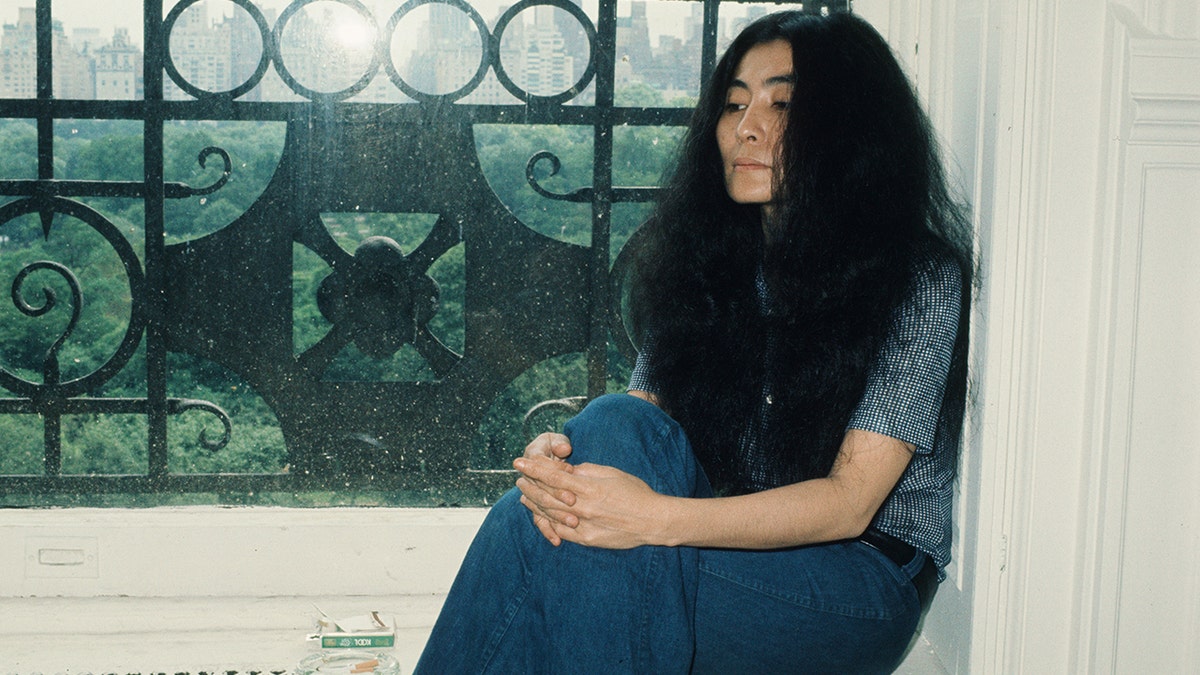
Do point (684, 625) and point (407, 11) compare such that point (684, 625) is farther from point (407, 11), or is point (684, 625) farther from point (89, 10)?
point (89, 10)

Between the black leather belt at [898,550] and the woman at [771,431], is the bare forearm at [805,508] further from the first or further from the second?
the black leather belt at [898,550]

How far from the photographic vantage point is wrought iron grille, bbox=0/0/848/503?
1847mm

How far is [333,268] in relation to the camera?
1.91 metres

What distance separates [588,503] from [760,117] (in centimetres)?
59

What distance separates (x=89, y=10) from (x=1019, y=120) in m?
1.42

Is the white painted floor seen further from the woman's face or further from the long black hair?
the woman's face

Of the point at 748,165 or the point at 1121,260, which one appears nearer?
the point at 1121,260

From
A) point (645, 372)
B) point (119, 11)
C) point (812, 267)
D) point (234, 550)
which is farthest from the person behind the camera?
point (234, 550)

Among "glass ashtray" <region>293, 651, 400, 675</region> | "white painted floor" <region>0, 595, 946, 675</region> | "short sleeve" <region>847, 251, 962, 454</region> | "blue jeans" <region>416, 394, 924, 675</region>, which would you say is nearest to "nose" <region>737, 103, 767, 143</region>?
"short sleeve" <region>847, 251, 962, 454</region>

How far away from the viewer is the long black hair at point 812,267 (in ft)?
4.60

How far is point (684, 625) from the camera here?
1.23 meters

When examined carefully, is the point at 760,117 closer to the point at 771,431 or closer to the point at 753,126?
the point at 753,126

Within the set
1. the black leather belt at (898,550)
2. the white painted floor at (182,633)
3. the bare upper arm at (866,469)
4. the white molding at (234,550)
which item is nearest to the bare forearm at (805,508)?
the bare upper arm at (866,469)

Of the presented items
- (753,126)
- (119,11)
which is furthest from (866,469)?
(119,11)
